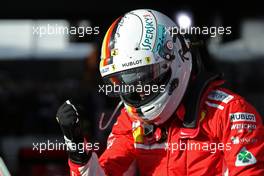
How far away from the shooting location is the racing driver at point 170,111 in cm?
275

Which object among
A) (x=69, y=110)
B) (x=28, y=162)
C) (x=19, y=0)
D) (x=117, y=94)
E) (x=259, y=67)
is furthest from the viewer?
(x=259, y=67)

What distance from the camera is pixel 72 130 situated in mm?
2713

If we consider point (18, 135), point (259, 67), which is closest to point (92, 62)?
point (18, 135)

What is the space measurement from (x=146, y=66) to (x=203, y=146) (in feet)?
1.33

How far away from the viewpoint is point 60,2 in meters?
7.65

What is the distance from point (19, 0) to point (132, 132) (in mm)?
4906

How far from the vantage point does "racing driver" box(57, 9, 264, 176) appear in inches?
108

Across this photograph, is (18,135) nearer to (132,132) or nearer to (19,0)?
(19,0)
